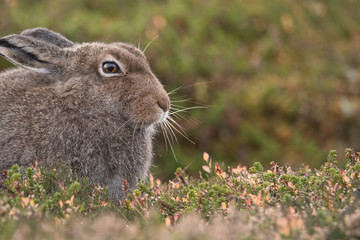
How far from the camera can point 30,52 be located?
7.75 meters

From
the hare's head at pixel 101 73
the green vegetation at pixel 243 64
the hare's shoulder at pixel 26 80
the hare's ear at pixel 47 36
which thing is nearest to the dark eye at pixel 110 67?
the hare's head at pixel 101 73

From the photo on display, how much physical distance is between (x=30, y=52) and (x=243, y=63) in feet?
26.9

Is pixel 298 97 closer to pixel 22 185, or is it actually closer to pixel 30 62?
pixel 30 62

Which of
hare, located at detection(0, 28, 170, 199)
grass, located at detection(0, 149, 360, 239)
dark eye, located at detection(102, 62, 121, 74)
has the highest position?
dark eye, located at detection(102, 62, 121, 74)

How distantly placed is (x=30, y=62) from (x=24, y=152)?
4.49 feet

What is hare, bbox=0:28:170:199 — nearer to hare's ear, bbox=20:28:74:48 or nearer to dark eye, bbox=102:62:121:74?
dark eye, bbox=102:62:121:74

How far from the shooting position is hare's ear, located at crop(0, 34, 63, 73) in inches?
296

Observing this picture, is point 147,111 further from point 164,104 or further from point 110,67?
point 110,67

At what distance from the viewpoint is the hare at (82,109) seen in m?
7.19

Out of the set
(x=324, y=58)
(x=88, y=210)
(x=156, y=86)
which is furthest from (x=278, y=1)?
(x=88, y=210)

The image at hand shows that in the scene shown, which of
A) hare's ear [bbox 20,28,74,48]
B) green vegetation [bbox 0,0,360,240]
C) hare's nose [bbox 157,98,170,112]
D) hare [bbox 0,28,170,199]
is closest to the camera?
hare [bbox 0,28,170,199]

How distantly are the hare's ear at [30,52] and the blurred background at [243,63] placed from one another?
5.03 meters

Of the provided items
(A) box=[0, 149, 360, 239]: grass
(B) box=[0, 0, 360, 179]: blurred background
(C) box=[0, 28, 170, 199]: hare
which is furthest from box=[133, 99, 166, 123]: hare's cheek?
(B) box=[0, 0, 360, 179]: blurred background

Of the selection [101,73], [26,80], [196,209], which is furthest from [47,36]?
[196,209]
